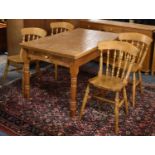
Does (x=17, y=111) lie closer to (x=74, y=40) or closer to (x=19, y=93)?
(x=19, y=93)

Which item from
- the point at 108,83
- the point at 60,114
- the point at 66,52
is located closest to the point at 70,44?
the point at 66,52

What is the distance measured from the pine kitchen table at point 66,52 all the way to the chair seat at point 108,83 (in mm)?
244

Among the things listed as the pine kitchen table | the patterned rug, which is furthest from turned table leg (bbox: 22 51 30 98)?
the patterned rug

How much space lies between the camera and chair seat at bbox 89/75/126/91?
3.12m

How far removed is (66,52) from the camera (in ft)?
10.4

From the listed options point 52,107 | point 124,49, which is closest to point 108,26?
point 124,49

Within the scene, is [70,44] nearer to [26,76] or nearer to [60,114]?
[26,76]

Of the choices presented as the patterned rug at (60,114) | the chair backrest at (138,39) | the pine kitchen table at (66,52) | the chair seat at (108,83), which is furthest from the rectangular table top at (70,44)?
the patterned rug at (60,114)

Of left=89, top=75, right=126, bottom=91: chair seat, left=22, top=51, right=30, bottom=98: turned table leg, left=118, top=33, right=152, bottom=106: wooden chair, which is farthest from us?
left=118, top=33, right=152, bottom=106: wooden chair

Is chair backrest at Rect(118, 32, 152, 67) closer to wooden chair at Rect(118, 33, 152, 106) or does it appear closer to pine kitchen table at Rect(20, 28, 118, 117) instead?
wooden chair at Rect(118, 33, 152, 106)

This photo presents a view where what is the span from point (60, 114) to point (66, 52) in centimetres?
78

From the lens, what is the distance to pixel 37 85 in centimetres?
430

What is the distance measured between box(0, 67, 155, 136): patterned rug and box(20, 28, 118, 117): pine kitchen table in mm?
191
